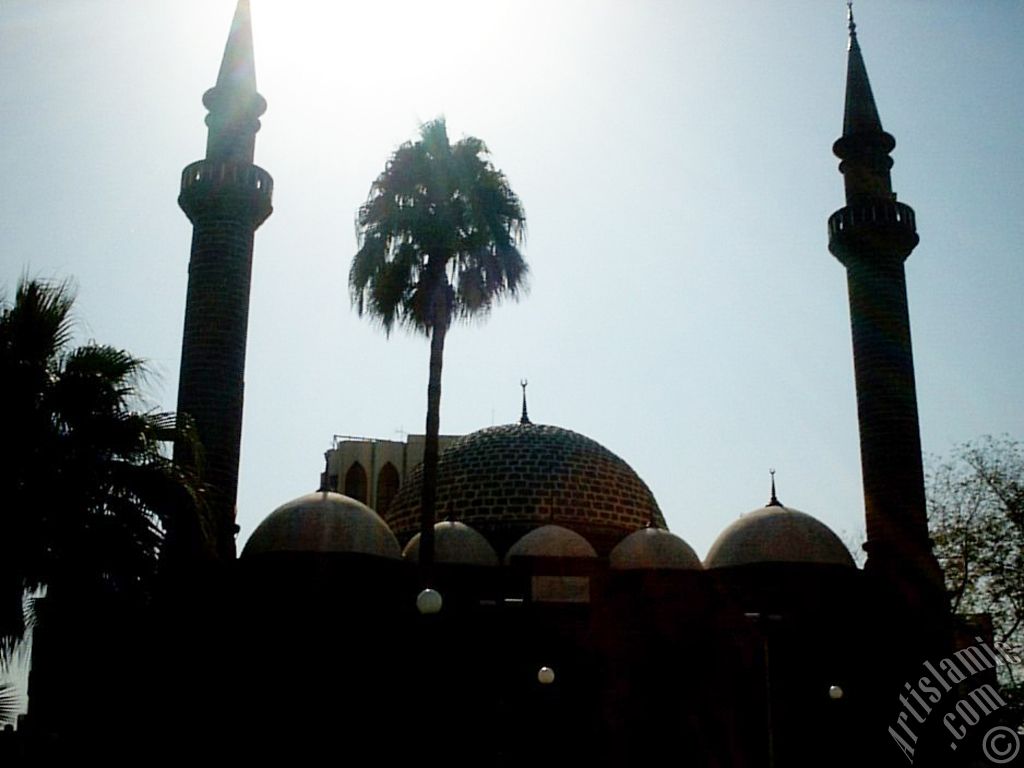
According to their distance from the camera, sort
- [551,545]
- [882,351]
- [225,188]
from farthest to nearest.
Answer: [882,351] < [225,188] < [551,545]

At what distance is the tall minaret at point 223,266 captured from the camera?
77.4 feet

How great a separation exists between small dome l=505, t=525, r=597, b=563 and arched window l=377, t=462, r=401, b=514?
75.4 ft

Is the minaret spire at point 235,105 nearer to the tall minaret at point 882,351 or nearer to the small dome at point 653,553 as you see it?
the small dome at point 653,553

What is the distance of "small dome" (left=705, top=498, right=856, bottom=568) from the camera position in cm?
2459

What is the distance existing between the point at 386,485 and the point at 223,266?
23.1 m

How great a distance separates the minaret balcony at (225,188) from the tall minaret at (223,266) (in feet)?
0.07

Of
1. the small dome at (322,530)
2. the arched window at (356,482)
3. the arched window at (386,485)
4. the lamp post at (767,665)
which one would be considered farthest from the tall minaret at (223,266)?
the arched window at (356,482)

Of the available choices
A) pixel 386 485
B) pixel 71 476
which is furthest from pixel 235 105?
pixel 386 485

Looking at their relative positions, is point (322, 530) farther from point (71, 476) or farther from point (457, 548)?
point (71, 476)

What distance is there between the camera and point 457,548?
24.1 m

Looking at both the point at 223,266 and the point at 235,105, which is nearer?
the point at 223,266

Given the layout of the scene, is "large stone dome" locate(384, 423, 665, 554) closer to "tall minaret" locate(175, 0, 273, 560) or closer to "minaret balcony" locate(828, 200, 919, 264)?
"tall minaret" locate(175, 0, 273, 560)

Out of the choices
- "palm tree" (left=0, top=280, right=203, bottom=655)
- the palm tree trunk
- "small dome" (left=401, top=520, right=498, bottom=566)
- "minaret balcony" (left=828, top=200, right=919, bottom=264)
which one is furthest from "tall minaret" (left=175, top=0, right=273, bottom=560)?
"minaret balcony" (left=828, top=200, right=919, bottom=264)

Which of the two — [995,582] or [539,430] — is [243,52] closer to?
[539,430]
